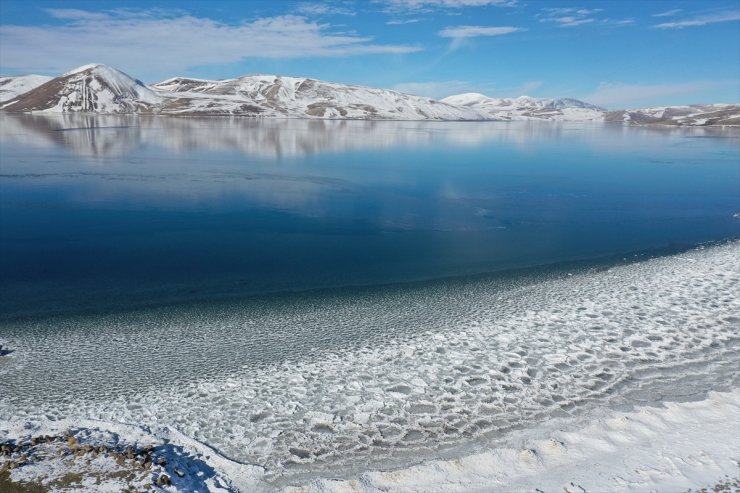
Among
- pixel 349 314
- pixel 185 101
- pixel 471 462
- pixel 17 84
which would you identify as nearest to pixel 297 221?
pixel 349 314

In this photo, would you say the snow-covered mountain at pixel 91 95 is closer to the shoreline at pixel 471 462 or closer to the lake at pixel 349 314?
the lake at pixel 349 314

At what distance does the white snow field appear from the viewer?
683cm

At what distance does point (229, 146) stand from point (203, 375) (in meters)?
45.2

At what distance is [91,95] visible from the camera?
152 meters

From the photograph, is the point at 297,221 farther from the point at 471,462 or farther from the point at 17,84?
the point at 17,84

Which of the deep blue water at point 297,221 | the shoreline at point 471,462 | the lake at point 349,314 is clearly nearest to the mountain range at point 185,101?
the deep blue water at point 297,221

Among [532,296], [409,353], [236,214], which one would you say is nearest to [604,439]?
[409,353]

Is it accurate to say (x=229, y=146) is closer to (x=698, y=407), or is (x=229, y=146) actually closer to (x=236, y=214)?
(x=236, y=214)

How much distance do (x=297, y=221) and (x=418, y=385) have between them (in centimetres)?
1263

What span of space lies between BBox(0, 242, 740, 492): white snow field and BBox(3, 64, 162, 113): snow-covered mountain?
499 feet

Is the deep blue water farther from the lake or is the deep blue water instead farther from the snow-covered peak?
the snow-covered peak

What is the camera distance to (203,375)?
8.88 metres

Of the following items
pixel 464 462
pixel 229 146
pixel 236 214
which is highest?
pixel 229 146

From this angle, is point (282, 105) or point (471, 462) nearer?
point (471, 462)
